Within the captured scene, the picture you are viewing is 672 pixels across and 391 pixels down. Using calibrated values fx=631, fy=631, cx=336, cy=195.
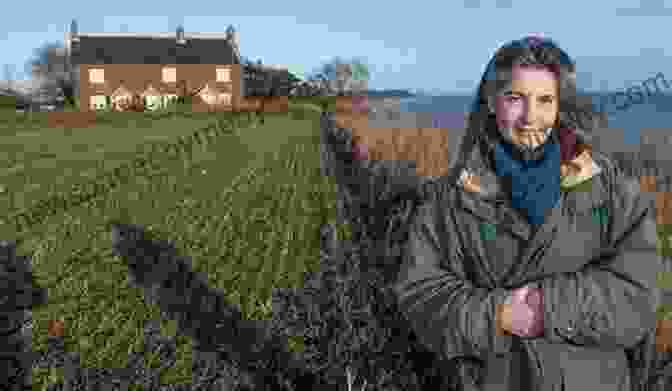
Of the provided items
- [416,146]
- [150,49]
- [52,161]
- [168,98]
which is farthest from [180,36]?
[416,146]

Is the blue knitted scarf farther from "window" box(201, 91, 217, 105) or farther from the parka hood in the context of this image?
"window" box(201, 91, 217, 105)

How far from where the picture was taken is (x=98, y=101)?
59.5 metres

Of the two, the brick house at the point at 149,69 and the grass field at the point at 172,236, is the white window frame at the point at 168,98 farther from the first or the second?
the grass field at the point at 172,236

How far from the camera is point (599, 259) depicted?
5.02 feet

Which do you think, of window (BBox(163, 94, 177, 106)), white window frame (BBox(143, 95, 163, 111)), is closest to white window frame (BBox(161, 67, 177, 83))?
window (BBox(163, 94, 177, 106))

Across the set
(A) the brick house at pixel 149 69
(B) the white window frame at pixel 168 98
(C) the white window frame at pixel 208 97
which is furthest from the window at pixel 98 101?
(C) the white window frame at pixel 208 97

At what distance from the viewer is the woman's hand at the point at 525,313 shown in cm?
146

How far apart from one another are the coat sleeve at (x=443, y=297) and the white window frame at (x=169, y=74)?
201 feet

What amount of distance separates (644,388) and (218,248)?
5.21 metres

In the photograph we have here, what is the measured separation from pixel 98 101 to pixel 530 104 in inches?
2478

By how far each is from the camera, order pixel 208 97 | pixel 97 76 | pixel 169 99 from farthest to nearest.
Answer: pixel 208 97, pixel 97 76, pixel 169 99

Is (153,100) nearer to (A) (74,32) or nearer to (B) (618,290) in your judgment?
(A) (74,32)

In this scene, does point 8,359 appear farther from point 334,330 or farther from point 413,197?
point 413,197

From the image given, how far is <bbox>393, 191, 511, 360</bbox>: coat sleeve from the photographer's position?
1.49 meters
